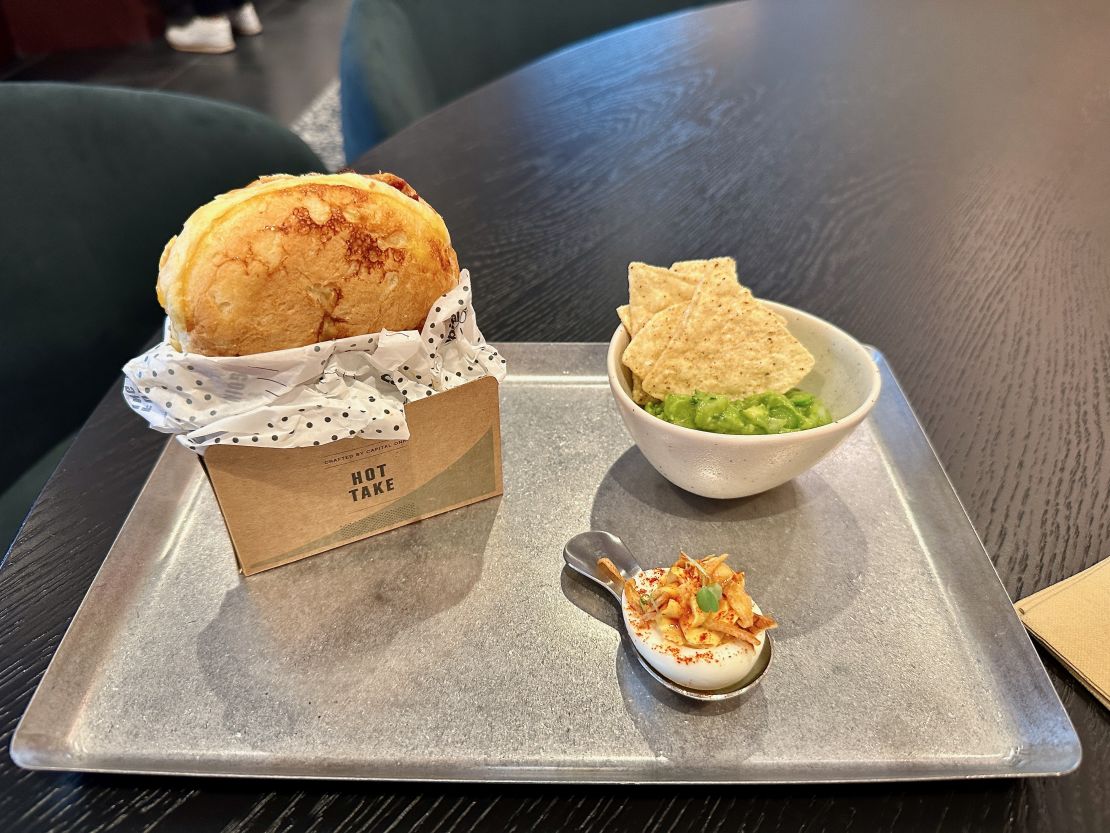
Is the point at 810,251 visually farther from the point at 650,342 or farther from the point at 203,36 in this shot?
the point at 203,36

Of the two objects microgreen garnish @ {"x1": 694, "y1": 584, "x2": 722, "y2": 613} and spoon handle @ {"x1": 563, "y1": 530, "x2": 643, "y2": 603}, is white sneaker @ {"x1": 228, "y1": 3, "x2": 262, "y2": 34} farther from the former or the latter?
microgreen garnish @ {"x1": 694, "y1": 584, "x2": 722, "y2": 613}

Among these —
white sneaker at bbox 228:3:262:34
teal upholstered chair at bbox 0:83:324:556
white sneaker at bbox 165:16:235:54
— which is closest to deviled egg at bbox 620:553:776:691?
teal upholstered chair at bbox 0:83:324:556

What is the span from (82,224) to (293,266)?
0.80 meters

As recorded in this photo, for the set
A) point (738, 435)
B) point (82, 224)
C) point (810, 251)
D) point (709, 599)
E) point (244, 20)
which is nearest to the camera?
point (709, 599)

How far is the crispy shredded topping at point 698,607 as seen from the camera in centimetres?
69

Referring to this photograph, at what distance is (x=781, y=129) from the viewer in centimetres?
178

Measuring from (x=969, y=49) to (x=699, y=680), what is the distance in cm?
218

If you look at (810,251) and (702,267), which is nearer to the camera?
(702,267)

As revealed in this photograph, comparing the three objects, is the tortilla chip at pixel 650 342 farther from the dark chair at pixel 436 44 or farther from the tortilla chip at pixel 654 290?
the dark chair at pixel 436 44

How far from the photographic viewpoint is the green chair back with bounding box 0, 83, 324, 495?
1199 millimetres

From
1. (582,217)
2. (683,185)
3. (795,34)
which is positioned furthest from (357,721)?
(795,34)

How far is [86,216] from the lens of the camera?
1271mm

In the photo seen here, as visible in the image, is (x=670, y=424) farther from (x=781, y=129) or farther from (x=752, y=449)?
(x=781, y=129)

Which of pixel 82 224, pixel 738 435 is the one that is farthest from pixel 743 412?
pixel 82 224
